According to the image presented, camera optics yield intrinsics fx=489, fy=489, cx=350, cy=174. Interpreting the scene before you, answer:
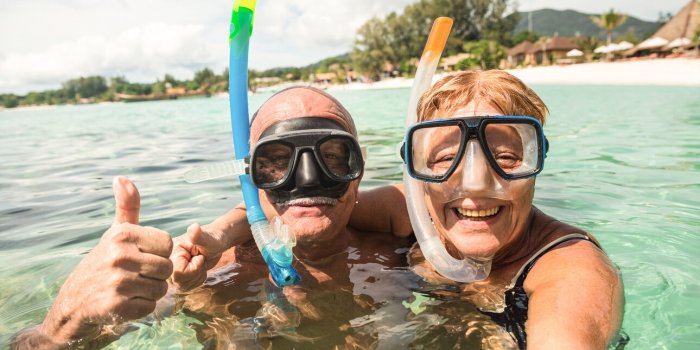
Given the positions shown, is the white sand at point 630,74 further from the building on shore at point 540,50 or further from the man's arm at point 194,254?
the man's arm at point 194,254

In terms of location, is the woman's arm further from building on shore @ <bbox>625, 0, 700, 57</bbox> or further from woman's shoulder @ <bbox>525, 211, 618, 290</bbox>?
building on shore @ <bbox>625, 0, 700, 57</bbox>

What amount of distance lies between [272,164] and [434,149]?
717mm

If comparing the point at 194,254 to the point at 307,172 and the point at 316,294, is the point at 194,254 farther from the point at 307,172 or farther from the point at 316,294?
the point at 316,294

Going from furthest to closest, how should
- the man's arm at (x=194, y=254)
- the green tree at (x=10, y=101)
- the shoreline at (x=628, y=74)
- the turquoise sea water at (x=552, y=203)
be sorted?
the green tree at (x=10, y=101), the shoreline at (x=628, y=74), the turquoise sea water at (x=552, y=203), the man's arm at (x=194, y=254)

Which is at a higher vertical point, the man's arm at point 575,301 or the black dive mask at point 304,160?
the black dive mask at point 304,160

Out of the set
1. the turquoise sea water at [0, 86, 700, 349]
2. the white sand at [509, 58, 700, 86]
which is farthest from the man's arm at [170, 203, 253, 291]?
the white sand at [509, 58, 700, 86]

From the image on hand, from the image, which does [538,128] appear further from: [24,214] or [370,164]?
[24,214]

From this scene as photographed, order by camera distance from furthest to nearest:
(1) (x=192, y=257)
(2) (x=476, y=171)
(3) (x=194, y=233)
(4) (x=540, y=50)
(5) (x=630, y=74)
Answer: (4) (x=540, y=50) < (5) (x=630, y=74) < (1) (x=192, y=257) < (2) (x=476, y=171) < (3) (x=194, y=233)

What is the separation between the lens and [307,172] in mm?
2090

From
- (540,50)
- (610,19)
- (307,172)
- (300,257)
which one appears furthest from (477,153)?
(540,50)

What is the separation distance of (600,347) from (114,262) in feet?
4.83

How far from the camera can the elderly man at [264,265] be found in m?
1.50

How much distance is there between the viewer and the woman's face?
1812 millimetres

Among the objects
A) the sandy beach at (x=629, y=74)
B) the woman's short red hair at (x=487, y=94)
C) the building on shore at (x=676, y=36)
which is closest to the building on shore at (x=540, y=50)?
the building on shore at (x=676, y=36)
